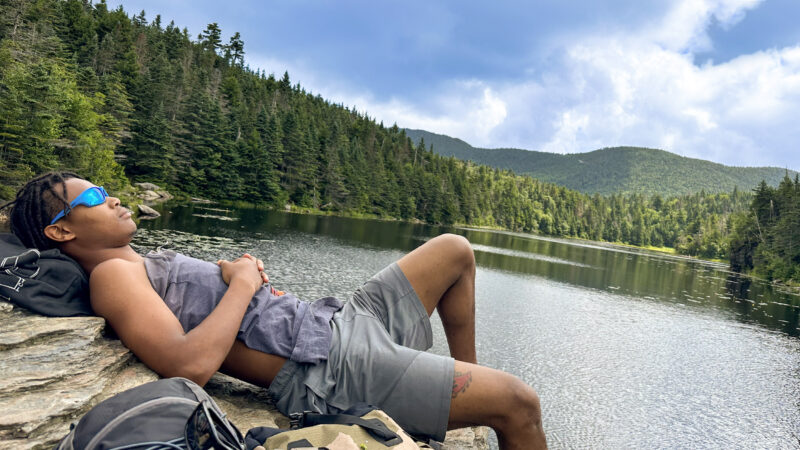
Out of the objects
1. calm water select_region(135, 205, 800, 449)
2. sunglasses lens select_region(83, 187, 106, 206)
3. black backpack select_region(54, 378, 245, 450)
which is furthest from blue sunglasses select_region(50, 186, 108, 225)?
calm water select_region(135, 205, 800, 449)

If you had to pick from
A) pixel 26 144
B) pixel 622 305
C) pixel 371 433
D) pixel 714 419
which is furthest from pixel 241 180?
pixel 371 433

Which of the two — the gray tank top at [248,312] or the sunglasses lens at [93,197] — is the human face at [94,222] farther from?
the gray tank top at [248,312]

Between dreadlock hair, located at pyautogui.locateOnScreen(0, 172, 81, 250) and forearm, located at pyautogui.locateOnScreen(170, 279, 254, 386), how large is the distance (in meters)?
0.92

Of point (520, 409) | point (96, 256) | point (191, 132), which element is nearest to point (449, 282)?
point (520, 409)

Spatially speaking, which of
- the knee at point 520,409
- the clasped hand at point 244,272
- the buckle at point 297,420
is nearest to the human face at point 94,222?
the clasped hand at point 244,272

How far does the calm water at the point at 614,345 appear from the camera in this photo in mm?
9188

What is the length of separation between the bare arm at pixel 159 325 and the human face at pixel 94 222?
244 mm

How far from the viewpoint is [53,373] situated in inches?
75.2

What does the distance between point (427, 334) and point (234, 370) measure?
3.83 feet

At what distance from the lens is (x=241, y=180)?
5706cm

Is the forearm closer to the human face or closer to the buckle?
the buckle

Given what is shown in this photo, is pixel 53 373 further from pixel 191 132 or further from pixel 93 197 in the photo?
pixel 191 132

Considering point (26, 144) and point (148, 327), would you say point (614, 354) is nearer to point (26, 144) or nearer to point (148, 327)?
point (148, 327)

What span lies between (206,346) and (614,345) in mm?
15480
